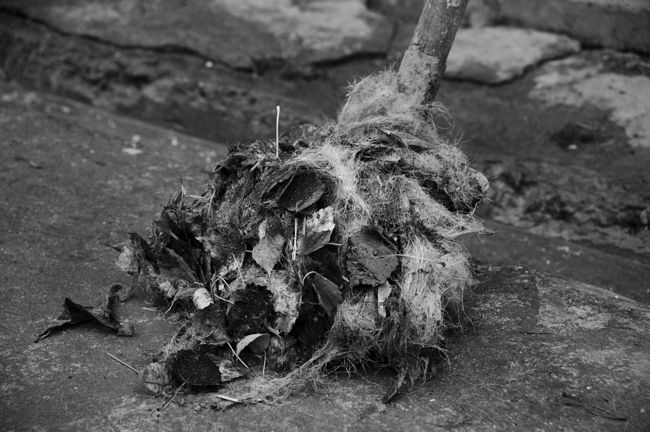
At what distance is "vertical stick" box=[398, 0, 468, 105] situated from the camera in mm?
2535

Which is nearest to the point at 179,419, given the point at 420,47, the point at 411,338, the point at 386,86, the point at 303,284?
the point at 303,284

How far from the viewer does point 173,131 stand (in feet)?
12.6

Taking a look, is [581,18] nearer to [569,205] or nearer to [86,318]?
[569,205]

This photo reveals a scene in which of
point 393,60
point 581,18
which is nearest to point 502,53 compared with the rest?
point 581,18

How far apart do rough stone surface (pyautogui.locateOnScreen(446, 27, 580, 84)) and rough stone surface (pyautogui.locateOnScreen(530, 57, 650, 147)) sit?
10 centimetres

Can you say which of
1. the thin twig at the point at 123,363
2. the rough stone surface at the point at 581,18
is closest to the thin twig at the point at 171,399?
the thin twig at the point at 123,363

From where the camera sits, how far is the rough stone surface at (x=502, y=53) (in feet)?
12.2

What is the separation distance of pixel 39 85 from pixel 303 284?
3.11 metres

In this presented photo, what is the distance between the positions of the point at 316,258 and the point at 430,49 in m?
1.07

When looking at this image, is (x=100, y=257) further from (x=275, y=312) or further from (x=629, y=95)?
(x=629, y=95)

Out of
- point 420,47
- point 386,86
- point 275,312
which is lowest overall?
point 275,312

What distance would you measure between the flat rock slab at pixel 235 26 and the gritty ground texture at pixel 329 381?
1527 millimetres

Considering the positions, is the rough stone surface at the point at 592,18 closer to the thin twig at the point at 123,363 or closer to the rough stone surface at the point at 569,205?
the rough stone surface at the point at 569,205

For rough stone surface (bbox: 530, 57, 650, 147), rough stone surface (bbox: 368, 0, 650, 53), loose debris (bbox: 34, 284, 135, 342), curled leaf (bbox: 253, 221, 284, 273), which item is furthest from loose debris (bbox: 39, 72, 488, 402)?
rough stone surface (bbox: 368, 0, 650, 53)
